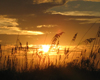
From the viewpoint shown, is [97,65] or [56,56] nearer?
[97,65]

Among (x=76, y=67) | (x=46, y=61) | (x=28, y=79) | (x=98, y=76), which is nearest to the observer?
(x=28, y=79)

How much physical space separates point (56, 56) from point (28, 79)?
241 centimetres

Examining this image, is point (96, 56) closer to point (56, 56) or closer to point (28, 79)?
point (56, 56)

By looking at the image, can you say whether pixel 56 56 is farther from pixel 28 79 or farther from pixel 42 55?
pixel 28 79

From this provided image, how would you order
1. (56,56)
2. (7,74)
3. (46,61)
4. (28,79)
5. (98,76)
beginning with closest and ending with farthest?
1. (28,79)
2. (7,74)
3. (98,76)
4. (46,61)
5. (56,56)

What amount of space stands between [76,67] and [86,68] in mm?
354

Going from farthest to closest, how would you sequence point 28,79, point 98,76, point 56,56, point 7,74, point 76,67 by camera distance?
1. point 56,56
2. point 76,67
3. point 98,76
4. point 7,74
5. point 28,79

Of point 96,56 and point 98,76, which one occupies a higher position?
point 96,56

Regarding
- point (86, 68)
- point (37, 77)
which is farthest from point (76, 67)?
point (37, 77)

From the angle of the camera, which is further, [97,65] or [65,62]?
[65,62]

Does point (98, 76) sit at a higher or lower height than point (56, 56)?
lower

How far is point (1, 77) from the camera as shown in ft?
11.8

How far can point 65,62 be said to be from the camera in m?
5.29

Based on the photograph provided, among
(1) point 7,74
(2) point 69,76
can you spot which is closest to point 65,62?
(2) point 69,76
